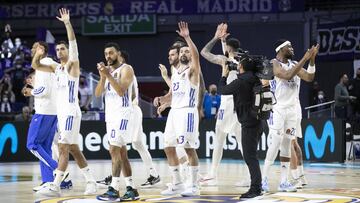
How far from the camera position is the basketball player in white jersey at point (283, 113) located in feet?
42.1

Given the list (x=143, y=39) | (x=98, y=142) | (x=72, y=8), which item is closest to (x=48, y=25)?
(x=72, y=8)

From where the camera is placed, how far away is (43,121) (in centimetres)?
1349

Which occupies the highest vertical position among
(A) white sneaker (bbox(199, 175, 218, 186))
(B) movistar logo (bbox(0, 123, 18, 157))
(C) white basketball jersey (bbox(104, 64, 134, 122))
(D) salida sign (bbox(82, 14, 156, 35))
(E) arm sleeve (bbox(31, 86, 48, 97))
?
(D) salida sign (bbox(82, 14, 156, 35))

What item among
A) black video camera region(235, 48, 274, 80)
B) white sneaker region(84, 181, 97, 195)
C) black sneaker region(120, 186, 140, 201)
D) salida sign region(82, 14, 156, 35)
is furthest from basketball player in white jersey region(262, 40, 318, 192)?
salida sign region(82, 14, 156, 35)

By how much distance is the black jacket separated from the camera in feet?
37.6

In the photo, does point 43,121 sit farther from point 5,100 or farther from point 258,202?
point 5,100

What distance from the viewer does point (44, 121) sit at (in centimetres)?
1350

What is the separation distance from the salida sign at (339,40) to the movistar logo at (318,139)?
344 inches

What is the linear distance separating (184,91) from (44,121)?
2.58m

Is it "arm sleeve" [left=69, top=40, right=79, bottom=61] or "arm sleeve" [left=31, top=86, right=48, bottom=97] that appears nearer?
"arm sleeve" [left=69, top=40, right=79, bottom=61]

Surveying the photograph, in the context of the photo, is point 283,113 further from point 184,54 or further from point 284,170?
point 184,54

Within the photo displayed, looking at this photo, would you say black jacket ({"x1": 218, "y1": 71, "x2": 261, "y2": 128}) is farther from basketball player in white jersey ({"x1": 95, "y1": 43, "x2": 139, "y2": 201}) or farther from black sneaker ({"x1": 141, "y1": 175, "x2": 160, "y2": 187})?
black sneaker ({"x1": 141, "y1": 175, "x2": 160, "y2": 187})

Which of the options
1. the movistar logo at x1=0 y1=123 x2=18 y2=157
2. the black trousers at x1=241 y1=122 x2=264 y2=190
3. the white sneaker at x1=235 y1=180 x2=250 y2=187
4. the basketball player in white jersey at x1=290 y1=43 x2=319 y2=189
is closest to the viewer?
the black trousers at x1=241 y1=122 x2=264 y2=190

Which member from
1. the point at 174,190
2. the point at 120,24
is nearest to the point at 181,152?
the point at 174,190
